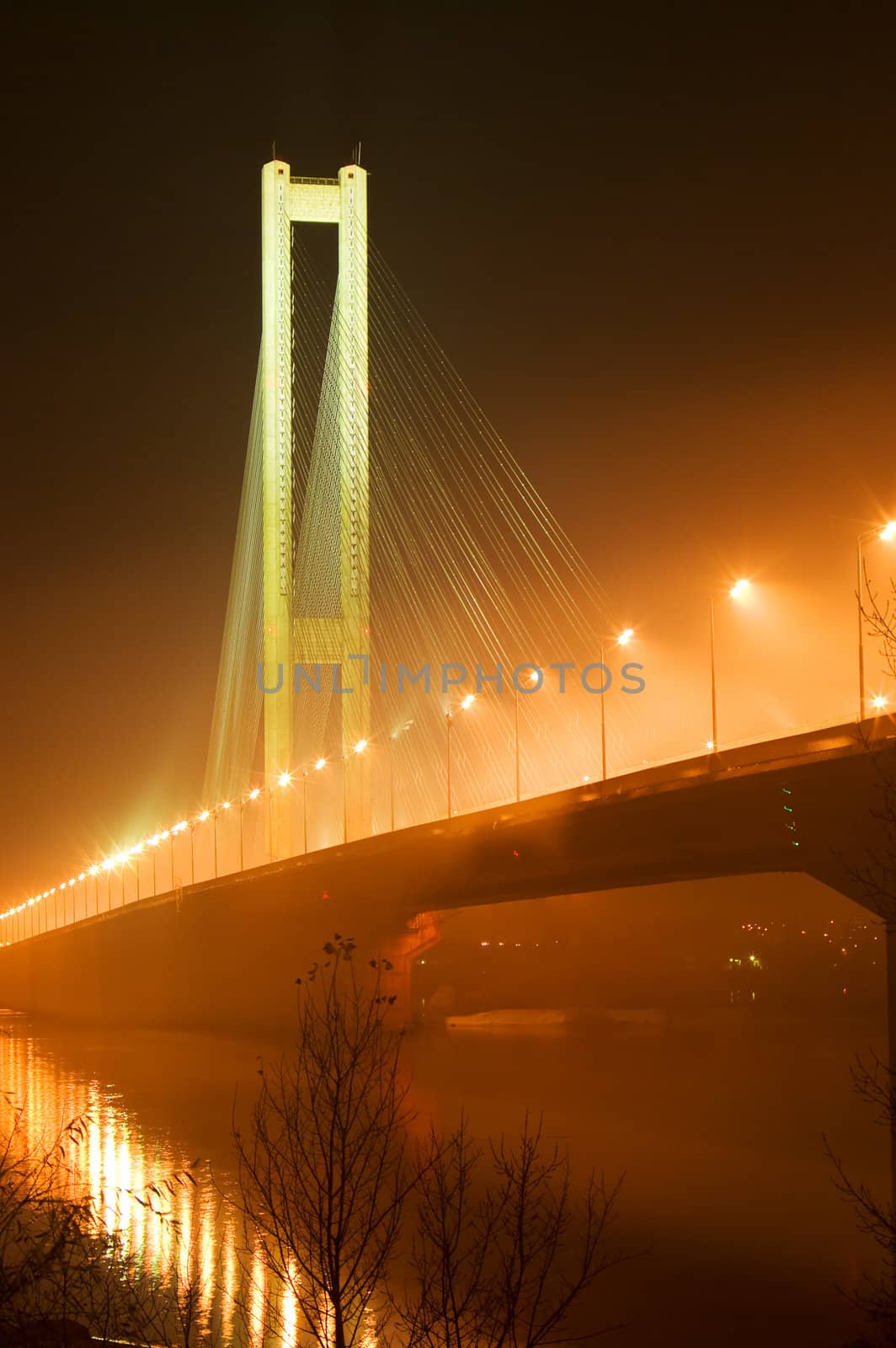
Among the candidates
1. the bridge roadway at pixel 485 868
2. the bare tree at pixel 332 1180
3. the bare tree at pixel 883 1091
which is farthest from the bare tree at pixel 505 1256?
the bridge roadway at pixel 485 868

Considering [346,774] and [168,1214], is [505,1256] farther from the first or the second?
[346,774]

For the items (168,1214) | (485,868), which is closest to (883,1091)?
(168,1214)

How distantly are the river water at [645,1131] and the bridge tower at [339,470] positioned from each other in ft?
24.5

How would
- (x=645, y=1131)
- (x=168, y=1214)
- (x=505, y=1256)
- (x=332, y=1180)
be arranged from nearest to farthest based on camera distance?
(x=332, y=1180) → (x=505, y=1256) → (x=168, y=1214) → (x=645, y=1131)

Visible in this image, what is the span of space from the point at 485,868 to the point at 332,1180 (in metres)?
22.7

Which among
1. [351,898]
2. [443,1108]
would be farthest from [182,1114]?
[351,898]

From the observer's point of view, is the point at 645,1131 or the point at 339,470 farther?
the point at 339,470

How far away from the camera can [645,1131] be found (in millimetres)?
22500

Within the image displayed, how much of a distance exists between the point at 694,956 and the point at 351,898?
21454 mm

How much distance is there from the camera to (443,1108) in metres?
24.9

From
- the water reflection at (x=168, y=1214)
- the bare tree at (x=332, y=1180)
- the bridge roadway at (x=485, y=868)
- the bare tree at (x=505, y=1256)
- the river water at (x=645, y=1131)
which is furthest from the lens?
the bridge roadway at (x=485, y=868)

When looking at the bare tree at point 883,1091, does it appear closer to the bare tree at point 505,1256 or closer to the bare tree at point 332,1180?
the bare tree at point 505,1256

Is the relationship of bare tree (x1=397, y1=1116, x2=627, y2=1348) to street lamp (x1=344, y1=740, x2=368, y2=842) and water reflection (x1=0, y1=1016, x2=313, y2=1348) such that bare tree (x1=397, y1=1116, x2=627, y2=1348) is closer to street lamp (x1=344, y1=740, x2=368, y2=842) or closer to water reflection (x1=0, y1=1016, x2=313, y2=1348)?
water reflection (x1=0, y1=1016, x2=313, y2=1348)

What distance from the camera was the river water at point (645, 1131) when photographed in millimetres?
13227
